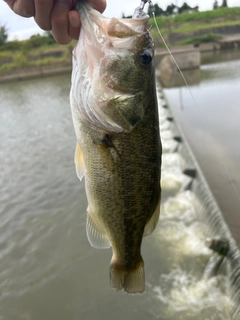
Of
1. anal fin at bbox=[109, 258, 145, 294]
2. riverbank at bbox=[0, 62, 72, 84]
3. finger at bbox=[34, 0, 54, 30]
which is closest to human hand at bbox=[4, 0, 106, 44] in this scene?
finger at bbox=[34, 0, 54, 30]

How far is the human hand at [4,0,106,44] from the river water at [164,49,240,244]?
116 centimetres

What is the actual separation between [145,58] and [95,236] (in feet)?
2.94

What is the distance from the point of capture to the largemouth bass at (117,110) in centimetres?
133

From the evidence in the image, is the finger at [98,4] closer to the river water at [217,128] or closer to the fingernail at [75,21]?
the fingernail at [75,21]

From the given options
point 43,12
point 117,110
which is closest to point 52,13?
point 43,12

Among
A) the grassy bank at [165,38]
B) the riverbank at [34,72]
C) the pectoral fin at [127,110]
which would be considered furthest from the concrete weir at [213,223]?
the grassy bank at [165,38]

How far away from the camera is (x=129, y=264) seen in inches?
63.9

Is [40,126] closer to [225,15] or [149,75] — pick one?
[149,75]

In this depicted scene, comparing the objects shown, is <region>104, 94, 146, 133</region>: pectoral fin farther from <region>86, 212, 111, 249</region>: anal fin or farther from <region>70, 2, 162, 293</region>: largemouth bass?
<region>86, 212, 111, 249</region>: anal fin

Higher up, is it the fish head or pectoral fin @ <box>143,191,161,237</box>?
the fish head

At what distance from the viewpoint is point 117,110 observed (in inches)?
53.7

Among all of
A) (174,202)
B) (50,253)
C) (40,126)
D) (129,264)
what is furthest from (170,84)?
(129,264)

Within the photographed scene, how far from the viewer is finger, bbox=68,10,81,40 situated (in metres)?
1.30

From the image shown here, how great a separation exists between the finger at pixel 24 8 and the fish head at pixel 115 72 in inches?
7.8
